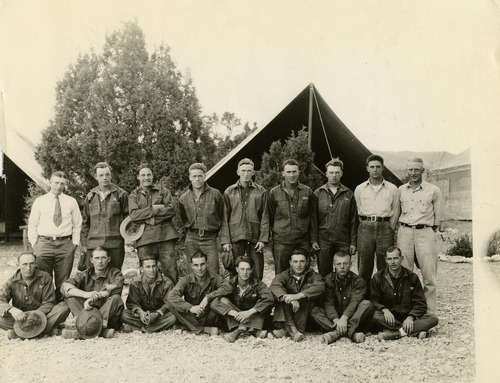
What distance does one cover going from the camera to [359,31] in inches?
161

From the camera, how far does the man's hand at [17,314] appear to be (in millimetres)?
3447

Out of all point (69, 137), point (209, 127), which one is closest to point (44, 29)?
point (69, 137)

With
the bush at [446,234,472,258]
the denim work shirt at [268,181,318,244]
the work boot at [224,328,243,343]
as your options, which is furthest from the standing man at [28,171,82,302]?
the bush at [446,234,472,258]

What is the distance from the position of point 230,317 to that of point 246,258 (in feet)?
1.59

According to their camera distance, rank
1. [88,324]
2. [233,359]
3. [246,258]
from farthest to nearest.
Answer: [246,258] < [88,324] < [233,359]

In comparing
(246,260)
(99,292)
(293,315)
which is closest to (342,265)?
(293,315)

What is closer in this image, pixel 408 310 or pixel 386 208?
pixel 408 310

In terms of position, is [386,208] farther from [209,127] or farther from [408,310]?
[209,127]

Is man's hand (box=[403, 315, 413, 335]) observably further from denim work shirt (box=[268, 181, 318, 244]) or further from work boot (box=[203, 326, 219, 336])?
work boot (box=[203, 326, 219, 336])

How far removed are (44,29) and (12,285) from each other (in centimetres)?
235

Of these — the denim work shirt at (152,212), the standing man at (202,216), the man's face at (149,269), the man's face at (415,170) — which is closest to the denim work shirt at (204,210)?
the standing man at (202,216)

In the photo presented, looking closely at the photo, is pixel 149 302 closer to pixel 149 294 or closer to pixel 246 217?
pixel 149 294

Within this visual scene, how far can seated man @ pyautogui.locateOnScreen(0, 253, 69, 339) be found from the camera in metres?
3.54

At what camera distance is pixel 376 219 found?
3854mm
